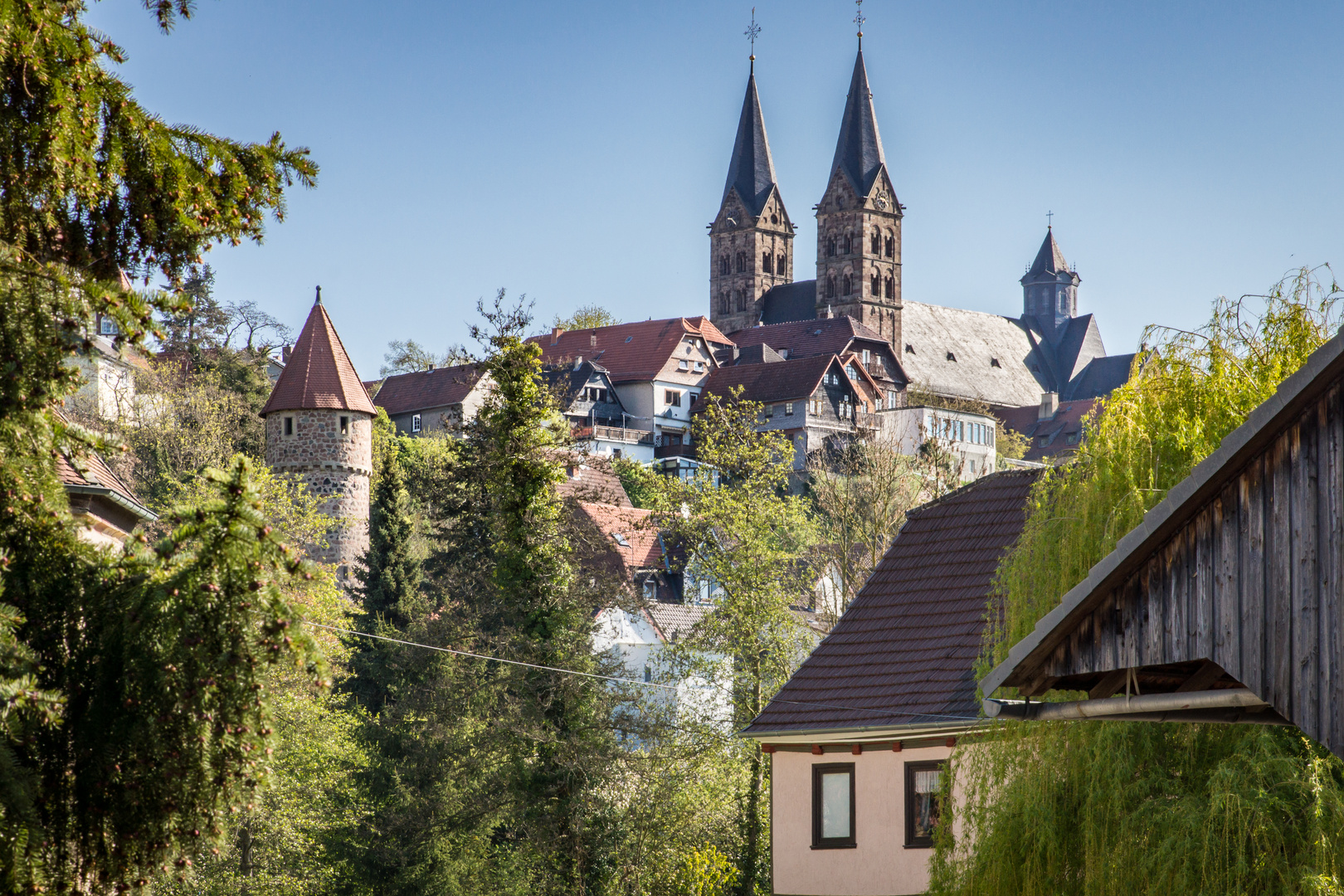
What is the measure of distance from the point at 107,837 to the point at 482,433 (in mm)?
19640

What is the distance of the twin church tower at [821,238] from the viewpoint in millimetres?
105375

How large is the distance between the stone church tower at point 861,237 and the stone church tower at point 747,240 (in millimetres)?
4557

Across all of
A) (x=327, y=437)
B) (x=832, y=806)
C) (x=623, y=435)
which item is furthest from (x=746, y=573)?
(x=623, y=435)

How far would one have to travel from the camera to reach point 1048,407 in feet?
353

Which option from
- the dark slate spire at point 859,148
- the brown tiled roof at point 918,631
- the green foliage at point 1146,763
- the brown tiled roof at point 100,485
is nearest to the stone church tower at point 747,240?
the dark slate spire at point 859,148

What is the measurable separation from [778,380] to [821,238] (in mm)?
28056

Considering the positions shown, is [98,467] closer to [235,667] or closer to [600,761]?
[235,667]

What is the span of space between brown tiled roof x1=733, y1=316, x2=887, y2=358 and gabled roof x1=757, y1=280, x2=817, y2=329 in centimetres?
1127

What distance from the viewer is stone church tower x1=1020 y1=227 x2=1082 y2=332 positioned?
129750 millimetres

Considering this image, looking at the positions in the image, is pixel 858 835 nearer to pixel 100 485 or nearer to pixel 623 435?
pixel 100 485

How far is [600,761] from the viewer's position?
2506 cm

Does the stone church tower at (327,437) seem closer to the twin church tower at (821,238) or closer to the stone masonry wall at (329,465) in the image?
the stone masonry wall at (329,465)

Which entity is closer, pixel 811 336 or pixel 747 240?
pixel 811 336

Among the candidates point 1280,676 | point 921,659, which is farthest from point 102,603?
point 921,659
